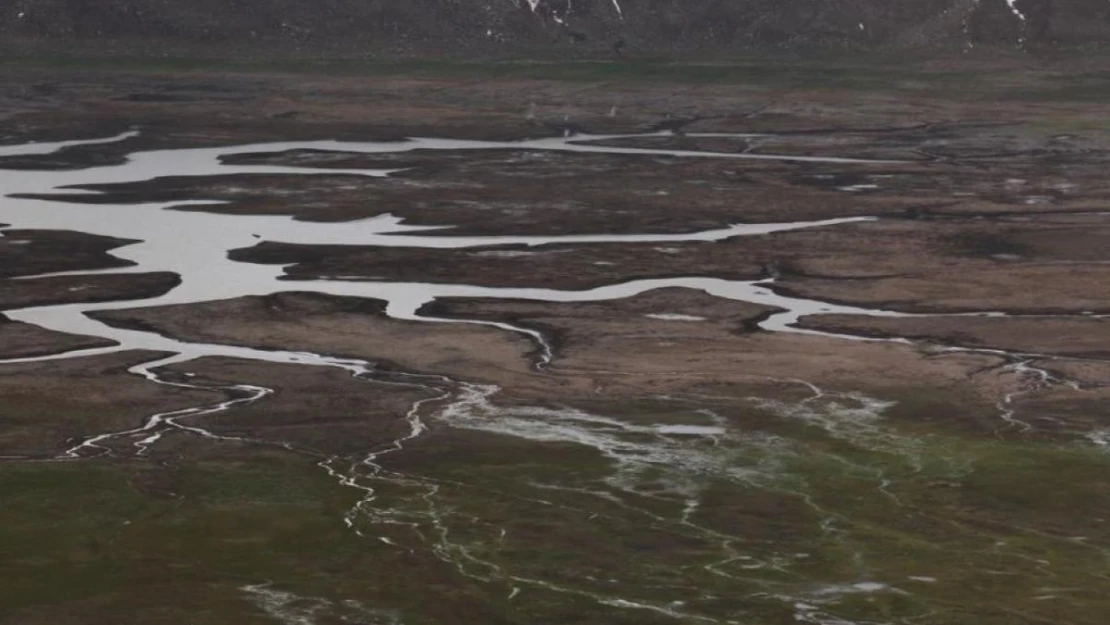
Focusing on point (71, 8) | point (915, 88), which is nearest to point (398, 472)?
point (915, 88)

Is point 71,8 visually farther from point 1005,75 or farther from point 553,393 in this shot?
point 553,393

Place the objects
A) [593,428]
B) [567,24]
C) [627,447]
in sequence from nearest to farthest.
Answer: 1. [627,447]
2. [593,428]
3. [567,24]

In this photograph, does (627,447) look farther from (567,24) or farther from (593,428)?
(567,24)

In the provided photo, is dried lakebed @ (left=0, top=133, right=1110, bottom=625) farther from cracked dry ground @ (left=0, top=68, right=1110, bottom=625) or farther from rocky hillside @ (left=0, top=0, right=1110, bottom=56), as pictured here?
rocky hillside @ (left=0, top=0, right=1110, bottom=56)

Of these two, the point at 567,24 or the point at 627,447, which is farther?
the point at 567,24

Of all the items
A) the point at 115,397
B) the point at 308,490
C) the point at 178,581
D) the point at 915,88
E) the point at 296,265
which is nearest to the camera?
the point at 178,581

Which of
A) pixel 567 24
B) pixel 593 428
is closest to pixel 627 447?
pixel 593 428
